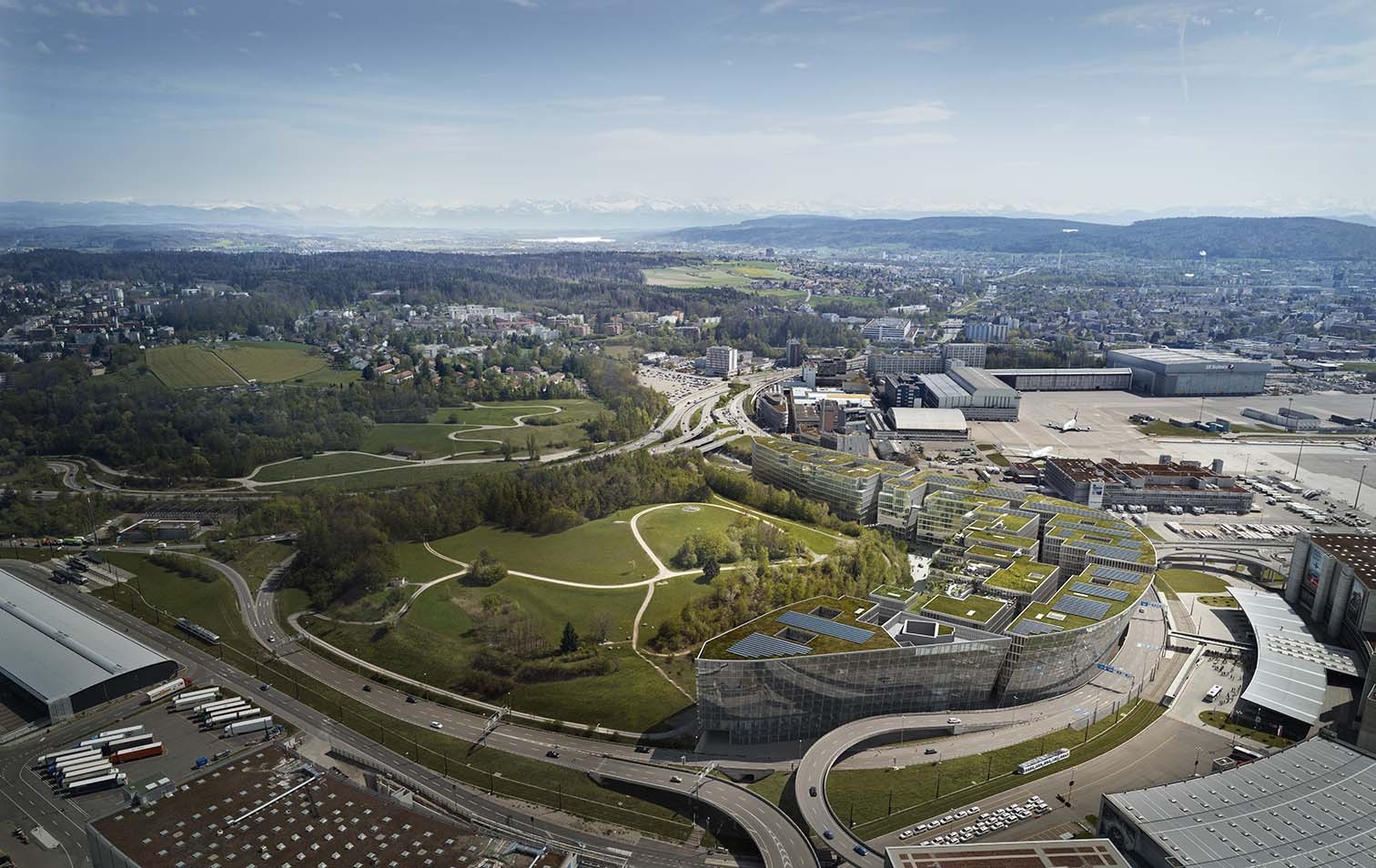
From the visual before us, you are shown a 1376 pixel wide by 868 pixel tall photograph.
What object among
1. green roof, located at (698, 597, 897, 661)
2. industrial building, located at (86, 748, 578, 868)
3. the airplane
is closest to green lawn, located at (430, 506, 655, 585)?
green roof, located at (698, 597, 897, 661)

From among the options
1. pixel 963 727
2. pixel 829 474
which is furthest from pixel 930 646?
pixel 829 474

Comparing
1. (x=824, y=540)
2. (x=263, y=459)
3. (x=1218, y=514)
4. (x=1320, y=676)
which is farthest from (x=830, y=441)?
(x=263, y=459)

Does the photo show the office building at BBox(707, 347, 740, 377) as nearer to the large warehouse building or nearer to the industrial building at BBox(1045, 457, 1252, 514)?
the industrial building at BBox(1045, 457, 1252, 514)

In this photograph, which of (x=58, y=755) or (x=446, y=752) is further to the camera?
(x=446, y=752)

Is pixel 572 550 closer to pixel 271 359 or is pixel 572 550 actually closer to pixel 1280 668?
pixel 1280 668

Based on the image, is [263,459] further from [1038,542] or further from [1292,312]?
[1292,312]
